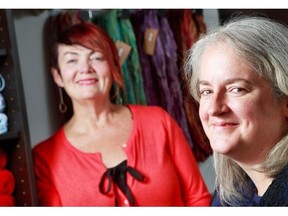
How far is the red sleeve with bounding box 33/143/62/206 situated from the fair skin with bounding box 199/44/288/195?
41 cm

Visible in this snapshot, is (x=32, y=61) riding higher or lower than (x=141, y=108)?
higher

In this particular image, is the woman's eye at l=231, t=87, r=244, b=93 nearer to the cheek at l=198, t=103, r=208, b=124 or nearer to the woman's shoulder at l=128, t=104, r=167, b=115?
the cheek at l=198, t=103, r=208, b=124

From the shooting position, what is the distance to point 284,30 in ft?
3.39

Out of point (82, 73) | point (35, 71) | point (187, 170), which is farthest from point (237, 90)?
point (35, 71)

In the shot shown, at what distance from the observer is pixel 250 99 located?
1.02 meters

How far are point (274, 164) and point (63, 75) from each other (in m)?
0.50

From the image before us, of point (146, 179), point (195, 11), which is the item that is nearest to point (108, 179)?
point (146, 179)

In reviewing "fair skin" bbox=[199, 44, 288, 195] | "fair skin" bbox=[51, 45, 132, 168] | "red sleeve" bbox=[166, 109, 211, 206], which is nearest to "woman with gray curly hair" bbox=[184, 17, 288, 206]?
"fair skin" bbox=[199, 44, 288, 195]

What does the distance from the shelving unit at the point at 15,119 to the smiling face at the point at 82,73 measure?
0.10 meters

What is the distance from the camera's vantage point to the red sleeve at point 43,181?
1.20m

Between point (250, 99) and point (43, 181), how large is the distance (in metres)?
0.51

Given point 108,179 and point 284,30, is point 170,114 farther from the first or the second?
point 284,30

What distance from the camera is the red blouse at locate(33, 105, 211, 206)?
1179mm

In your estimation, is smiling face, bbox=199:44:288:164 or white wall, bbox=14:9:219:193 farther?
white wall, bbox=14:9:219:193
